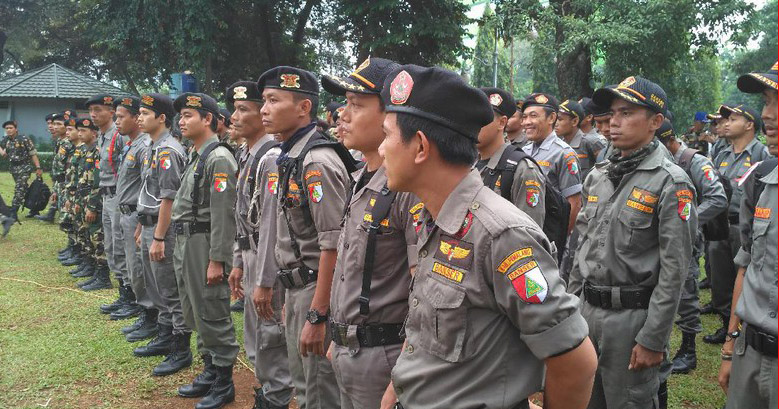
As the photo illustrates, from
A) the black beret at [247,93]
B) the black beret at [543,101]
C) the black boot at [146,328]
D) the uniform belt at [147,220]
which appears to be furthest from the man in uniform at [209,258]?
the black beret at [543,101]

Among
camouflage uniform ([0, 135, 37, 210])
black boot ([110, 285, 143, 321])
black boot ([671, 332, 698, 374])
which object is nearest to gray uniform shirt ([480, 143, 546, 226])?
black boot ([671, 332, 698, 374])

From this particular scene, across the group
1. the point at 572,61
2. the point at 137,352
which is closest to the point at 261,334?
the point at 137,352

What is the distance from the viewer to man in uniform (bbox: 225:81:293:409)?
12.0 feet

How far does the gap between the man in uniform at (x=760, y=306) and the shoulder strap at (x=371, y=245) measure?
1.61 meters

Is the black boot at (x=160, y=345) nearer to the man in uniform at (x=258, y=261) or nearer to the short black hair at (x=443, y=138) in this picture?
the man in uniform at (x=258, y=261)

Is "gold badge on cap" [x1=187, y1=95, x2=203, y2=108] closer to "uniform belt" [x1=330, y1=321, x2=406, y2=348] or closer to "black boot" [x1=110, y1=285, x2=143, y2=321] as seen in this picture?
"black boot" [x1=110, y1=285, x2=143, y2=321]

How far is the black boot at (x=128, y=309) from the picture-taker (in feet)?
23.1

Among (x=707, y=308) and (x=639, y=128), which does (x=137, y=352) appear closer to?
(x=639, y=128)

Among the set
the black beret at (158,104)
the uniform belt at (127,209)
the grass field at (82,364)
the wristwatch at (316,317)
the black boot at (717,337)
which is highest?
the black beret at (158,104)

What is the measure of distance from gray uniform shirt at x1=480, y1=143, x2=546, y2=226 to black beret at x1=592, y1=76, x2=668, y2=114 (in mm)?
708

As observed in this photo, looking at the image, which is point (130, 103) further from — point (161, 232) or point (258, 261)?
point (258, 261)

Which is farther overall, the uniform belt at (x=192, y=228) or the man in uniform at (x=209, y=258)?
the uniform belt at (x=192, y=228)

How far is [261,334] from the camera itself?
3.99m

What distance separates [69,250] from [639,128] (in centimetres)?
1002
